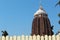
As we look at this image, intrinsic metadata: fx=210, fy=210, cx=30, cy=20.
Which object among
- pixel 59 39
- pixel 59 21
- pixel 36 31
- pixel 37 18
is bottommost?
pixel 59 39

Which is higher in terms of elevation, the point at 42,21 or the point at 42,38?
the point at 42,21

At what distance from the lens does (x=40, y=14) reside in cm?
6656

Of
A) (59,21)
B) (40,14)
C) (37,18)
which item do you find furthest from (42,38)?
(37,18)

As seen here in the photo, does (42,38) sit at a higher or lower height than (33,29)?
lower

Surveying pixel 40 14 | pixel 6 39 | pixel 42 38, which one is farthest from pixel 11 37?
pixel 40 14

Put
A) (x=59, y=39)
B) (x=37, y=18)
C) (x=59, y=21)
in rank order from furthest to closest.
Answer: (x=37, y=18), (x=59, y=21), (x=59, y=39)

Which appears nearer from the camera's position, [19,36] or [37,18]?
[19,36]

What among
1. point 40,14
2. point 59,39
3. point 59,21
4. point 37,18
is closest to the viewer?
point 59,39

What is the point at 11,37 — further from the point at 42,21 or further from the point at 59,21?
the point at 42,21

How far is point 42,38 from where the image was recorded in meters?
9.57

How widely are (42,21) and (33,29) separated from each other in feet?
16.4

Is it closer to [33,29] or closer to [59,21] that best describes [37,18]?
[33,29]

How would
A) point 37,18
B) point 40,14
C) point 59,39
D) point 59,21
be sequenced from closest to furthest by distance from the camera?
point 59,39 < point 59,21 < point 40,14 < point 37,18

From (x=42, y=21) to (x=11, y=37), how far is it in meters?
62.8
